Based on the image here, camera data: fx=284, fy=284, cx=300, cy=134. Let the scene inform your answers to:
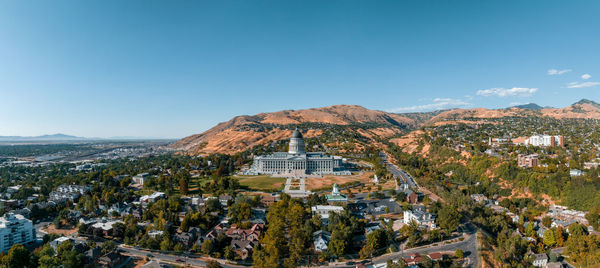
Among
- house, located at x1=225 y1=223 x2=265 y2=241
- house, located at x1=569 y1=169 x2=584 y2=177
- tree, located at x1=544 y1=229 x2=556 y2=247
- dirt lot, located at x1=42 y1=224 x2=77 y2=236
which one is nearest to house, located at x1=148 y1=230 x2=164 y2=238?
house, located at x1=225 y1=223 x2=265 y2=241

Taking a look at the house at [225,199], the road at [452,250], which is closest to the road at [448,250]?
the road at [452,250]

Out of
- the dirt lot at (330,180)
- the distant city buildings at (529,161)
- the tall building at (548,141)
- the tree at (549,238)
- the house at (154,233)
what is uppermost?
the tall building at (548,141)

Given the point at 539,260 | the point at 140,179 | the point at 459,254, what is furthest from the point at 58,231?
the point at 539,260

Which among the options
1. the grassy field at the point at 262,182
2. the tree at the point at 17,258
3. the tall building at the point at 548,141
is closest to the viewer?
the tree at the point at 17,258

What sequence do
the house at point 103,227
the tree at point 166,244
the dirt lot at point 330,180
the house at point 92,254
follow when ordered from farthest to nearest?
the dirt lot at point 330,180, the house at point 103,227, the tree at point 166,244, the house at point 92,254

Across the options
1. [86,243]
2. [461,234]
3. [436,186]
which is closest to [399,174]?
[436,186]

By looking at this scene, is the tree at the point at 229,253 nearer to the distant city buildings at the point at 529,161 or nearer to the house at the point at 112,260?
the house at the point at 112,260
